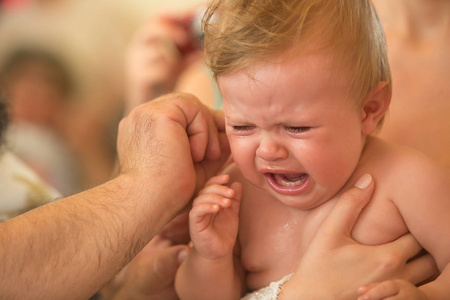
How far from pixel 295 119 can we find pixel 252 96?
79mm

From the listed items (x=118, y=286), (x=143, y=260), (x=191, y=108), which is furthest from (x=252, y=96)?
(x=118, y=286)

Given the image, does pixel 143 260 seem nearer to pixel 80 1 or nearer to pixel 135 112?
pixel 135 112

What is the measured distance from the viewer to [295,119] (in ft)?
2.71

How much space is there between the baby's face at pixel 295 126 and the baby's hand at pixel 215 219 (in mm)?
65

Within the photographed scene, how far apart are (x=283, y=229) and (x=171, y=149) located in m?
0.27

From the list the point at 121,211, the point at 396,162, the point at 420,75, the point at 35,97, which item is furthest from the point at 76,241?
the point at 35,97

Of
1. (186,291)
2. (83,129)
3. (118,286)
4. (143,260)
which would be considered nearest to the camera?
(186,291)

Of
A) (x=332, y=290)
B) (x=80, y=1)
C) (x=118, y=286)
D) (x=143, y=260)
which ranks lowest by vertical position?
(x=118, y=286)

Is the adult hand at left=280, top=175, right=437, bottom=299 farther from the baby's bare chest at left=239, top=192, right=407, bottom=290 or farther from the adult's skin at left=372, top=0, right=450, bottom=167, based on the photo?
the adult's skin at left=372, top=0, right=450, bottom=167

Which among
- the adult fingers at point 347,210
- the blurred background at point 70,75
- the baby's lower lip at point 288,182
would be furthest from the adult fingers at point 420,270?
the blurred background at point 70,75

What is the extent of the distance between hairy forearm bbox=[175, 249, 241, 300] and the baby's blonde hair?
1.20 ft

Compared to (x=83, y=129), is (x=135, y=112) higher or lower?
higher

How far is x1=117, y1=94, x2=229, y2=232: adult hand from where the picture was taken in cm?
96

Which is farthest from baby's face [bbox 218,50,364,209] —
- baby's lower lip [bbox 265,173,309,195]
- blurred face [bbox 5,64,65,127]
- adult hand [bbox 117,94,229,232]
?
blurred face [bbox 5,64,65,127]
